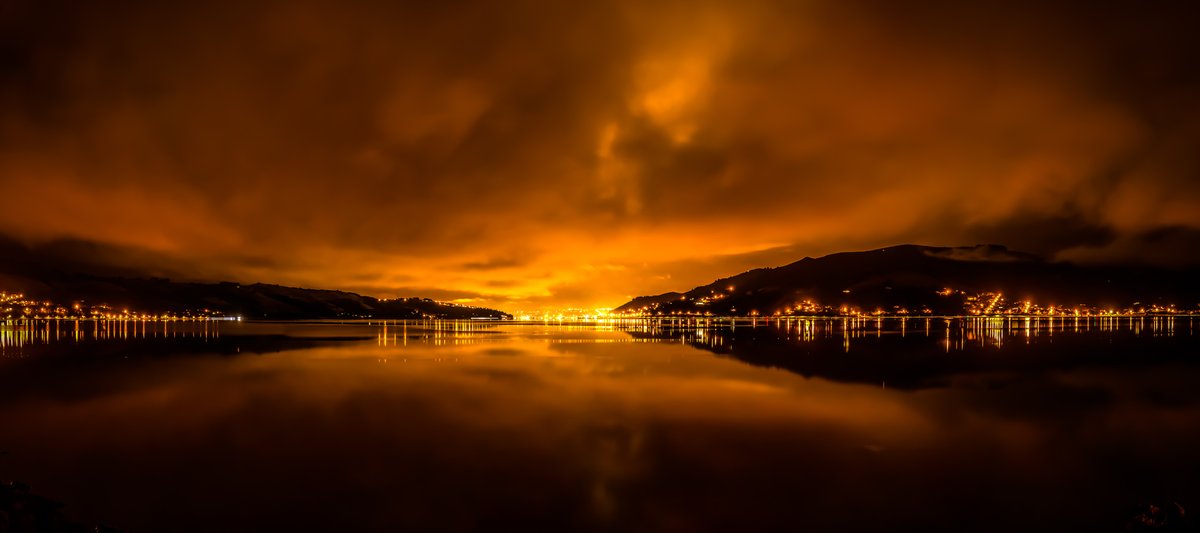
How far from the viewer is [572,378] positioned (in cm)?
2641

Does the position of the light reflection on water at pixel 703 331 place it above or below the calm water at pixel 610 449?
below

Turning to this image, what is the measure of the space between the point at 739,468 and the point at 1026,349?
1533 inches

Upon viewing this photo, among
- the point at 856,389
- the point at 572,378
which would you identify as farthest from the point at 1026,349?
the point at 572,378

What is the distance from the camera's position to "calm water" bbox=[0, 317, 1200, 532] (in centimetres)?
962

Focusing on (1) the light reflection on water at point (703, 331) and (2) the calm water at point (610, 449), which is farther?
(1) the light reflection on water at point (703, 331)

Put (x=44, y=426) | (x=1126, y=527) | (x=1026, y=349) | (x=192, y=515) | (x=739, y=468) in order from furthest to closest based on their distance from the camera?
1. (x=1026, y=349)
2. (x=44, y=426)
3. (x=739, y=468)
4. (x=192, y=515)
5. (x=1126, y=527)

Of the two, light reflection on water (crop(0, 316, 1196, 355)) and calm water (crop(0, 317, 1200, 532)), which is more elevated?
calm water (crop(0, 317, 1200, 532))

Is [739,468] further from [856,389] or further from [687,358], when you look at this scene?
[687,358]

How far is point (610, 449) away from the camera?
13414mm

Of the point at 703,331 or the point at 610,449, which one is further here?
the point at 703,331

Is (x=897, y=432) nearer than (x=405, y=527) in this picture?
No

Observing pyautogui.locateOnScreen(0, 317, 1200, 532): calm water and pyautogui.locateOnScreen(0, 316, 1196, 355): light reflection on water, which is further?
pyautogui.locateOnScreen(0, 316, 1196, 355): light reflection on water

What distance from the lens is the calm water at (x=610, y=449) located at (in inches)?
379

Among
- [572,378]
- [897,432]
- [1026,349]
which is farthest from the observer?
[1026,349]
